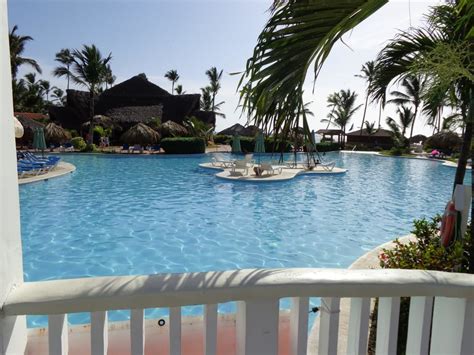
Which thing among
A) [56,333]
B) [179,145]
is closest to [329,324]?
[56,333]

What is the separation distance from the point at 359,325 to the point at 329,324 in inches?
4.7

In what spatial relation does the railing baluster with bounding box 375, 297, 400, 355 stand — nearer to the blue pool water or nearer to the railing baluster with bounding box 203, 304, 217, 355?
the railing baluster with bounding box 203, 304, 217, 355

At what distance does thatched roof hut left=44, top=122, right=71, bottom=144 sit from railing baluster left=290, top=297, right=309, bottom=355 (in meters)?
31.8

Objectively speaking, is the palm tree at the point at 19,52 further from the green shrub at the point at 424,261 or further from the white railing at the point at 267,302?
the white railing at the point at 267,302

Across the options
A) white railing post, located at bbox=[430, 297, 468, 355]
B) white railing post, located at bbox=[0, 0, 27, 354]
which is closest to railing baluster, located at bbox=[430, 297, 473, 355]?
white railing post, located at bbox=[430, 297, 468, 355]

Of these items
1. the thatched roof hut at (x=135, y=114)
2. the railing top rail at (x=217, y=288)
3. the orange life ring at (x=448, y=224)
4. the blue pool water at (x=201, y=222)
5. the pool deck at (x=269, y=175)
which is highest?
the thatched roof hut at (x=135, y=114)

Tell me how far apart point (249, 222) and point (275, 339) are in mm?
7696

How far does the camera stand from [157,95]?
130 feet

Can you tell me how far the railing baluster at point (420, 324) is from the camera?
1.36 metres

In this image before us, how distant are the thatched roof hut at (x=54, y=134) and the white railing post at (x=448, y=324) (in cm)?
3203

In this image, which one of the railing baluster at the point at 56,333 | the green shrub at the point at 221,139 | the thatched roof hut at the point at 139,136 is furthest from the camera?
the green shrub at the point at 221,139

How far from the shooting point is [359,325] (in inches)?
53.9

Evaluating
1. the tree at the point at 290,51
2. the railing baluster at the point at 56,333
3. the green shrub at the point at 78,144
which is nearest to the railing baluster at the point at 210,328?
the railing baluster at the point at 56,333

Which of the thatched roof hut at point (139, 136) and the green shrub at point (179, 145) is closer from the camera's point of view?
the green shrub at point (179, 145)
